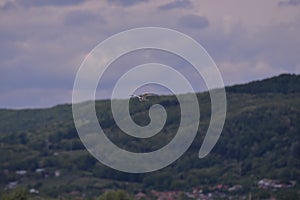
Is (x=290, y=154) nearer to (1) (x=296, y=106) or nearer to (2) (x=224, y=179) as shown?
(2) (x=224, y=179)

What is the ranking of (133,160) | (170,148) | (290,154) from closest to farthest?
(170,148)
(133,160)
(290,154)

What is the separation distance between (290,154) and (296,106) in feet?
82.4

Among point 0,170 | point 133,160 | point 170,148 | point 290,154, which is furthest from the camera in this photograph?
point 0,170

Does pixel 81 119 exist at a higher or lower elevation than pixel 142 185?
higher

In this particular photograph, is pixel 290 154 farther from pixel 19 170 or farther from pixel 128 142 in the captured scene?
pixel 19 170

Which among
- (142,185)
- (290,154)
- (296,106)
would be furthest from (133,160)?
(296,106)

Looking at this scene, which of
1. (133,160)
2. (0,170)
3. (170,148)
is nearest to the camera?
(170,148)

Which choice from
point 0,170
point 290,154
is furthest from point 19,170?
point 290,154

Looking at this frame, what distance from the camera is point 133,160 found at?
158 metres

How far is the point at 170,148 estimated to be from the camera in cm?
14138

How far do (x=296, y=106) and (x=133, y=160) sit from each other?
4440 cm

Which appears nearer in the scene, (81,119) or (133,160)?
(133,160)

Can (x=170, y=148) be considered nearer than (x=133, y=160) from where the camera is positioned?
Yes

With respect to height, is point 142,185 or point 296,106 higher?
point 296,106
